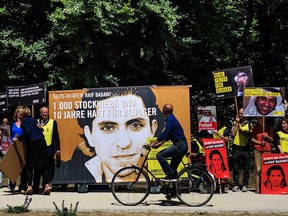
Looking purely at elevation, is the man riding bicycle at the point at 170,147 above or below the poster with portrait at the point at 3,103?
below

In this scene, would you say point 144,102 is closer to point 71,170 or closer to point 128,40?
point 71,170

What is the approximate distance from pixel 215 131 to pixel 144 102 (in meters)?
1.82

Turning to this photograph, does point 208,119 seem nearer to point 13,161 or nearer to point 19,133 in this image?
point 19,133

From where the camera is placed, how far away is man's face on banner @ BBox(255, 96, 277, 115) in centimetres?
1531

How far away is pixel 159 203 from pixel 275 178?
117 inches

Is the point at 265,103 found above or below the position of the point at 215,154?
above

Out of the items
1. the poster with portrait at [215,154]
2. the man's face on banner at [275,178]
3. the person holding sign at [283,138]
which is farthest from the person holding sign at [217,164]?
the person holding sign at [283,138]

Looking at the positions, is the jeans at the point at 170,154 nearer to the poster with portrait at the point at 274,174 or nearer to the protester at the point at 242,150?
the protester at the point at 242,150

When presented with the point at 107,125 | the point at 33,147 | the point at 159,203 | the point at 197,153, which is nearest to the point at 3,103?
the point at 33,147

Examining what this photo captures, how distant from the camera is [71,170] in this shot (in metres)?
15.7

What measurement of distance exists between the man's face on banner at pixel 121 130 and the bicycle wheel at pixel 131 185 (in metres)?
1.95

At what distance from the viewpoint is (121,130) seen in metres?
15.5

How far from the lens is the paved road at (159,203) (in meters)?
12.6

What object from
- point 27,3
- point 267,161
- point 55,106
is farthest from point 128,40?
point 267,161
